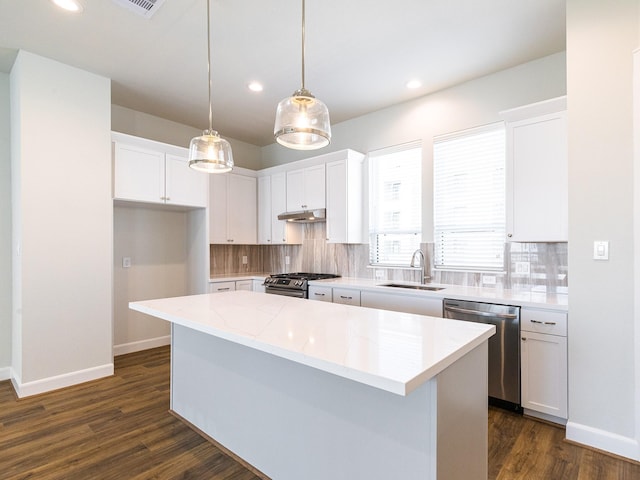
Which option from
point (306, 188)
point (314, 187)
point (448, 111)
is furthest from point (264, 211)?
point (448, 111)

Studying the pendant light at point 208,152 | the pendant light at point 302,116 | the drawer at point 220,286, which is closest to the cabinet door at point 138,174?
the drawer at point 220,286

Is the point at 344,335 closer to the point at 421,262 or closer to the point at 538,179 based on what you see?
the point at 538,179

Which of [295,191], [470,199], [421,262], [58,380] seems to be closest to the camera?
[58,380]

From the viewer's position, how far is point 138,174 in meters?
3.77

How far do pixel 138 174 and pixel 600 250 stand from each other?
4120 millimetres

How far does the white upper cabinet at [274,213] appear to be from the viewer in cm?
477

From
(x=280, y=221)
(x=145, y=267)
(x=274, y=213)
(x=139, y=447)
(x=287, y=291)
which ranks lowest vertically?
(x=139, y=447)

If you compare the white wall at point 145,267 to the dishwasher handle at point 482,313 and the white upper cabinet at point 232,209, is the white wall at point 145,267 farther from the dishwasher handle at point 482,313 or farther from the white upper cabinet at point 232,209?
the dishwasher handle at point 482,313

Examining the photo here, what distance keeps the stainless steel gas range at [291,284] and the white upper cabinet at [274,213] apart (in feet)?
2.12

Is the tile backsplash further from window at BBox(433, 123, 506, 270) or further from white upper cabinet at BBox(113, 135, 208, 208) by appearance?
white upper cabinet at BBox(113, 135, 208, 208)

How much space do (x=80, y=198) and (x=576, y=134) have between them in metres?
4.10

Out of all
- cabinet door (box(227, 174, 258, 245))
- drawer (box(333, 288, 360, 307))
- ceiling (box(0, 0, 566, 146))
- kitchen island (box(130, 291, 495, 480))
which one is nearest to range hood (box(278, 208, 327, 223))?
cabinet door (box(227, 174, 258, 245))

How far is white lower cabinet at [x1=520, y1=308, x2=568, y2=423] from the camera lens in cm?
242

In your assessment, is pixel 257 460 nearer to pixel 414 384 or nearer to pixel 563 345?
pixel 414 384
